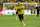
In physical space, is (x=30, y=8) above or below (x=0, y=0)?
Answer: below

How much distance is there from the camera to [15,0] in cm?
2567

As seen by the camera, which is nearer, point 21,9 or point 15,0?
point 21,9

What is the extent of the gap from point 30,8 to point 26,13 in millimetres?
1971

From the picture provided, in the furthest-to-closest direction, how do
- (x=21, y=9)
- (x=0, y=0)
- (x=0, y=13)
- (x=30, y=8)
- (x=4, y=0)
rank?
(x=0, y=0)
(x=4, y=0)
(x=30, y=8)
(x=0, y=13)
(x=21, y=9)


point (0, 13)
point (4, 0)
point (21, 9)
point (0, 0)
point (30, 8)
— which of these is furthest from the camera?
point (0, 0)

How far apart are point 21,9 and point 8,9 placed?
12.5 meters

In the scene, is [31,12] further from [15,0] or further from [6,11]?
[15,0]

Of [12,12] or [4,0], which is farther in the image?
[4,0]

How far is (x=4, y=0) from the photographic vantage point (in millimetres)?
25328

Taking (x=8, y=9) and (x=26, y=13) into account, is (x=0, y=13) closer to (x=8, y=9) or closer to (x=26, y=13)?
(x=8, y=9)

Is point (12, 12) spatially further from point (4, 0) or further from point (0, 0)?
point (0, 0)

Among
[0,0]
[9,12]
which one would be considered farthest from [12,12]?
[0,0]

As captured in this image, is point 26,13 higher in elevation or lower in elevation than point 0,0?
lower

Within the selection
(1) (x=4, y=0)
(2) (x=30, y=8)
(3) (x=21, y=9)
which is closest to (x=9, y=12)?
(2) (x=30, y=8)
